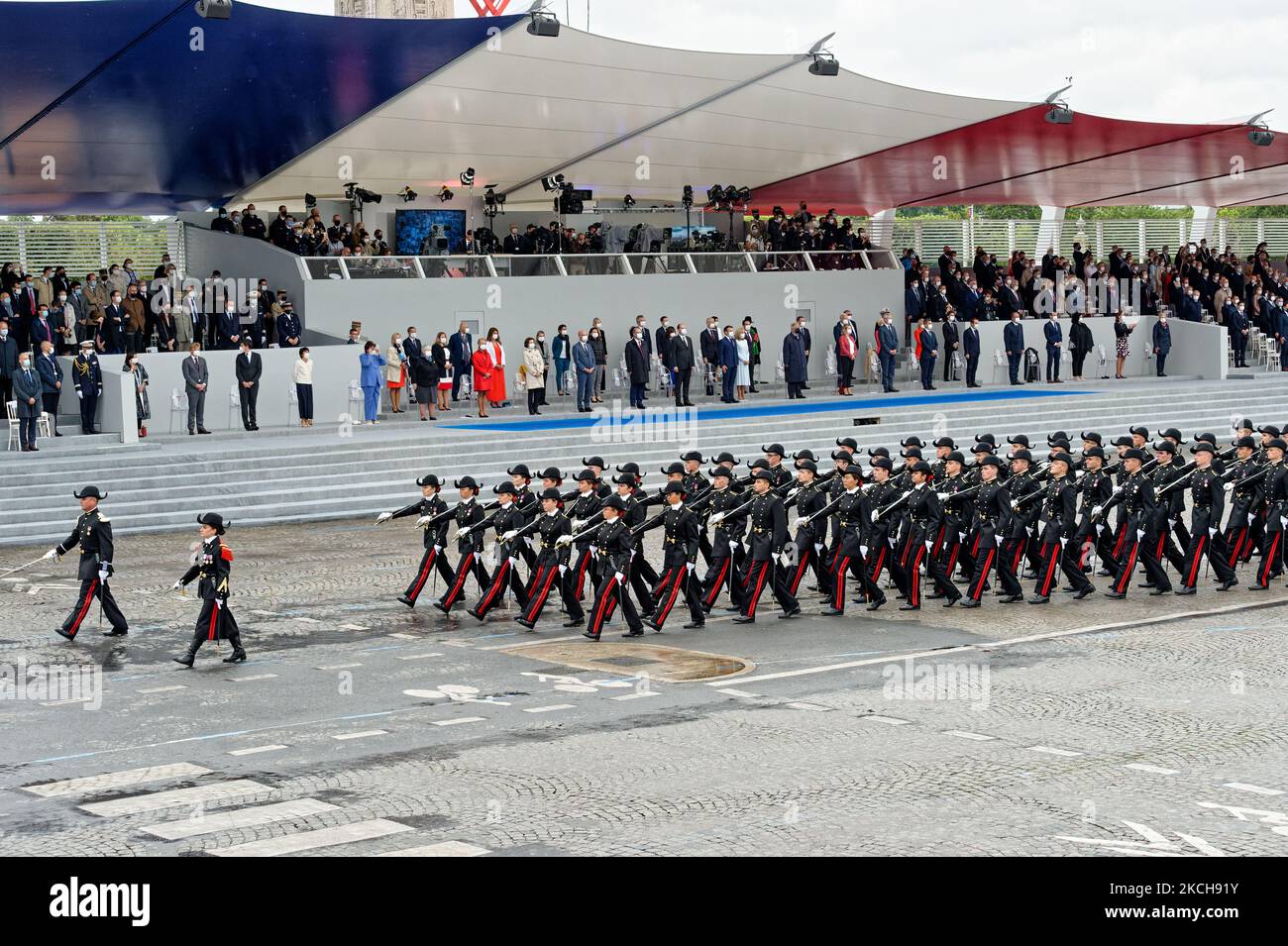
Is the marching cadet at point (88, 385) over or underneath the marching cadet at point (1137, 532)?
over

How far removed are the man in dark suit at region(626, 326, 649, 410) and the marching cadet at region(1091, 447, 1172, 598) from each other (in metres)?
15.0

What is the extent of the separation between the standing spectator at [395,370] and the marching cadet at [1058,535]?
15909 millimetres

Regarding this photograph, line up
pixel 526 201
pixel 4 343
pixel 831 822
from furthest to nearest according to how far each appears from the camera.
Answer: pixel 526 201, pixel 4 343, pixel 831 822

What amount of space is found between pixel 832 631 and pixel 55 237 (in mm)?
25187

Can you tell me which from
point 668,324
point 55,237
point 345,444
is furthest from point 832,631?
point 55,237

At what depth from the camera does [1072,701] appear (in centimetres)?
1234

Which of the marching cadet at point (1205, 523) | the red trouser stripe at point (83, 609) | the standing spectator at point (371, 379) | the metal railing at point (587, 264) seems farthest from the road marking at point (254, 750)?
the metal railing at point (587, 264)

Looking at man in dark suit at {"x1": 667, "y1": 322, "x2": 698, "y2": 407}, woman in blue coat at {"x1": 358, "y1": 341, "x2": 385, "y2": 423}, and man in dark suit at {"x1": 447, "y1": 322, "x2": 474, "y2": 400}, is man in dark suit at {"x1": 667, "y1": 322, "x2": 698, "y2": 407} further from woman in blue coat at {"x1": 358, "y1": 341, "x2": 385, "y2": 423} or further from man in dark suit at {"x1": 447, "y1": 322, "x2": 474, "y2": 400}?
woman in blue coat at {"x1": 358, "y1": 341, "x2": 385, "y2": 423}

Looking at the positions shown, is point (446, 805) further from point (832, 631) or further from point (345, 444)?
point (345, 444)

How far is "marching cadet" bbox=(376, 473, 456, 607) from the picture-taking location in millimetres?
16984

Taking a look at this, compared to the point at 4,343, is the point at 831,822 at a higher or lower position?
lower

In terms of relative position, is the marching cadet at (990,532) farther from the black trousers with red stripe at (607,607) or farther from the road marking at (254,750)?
the road marking at (254,750)

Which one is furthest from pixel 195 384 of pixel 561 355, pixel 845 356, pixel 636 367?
pixel 845 356

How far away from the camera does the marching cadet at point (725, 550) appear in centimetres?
1683
